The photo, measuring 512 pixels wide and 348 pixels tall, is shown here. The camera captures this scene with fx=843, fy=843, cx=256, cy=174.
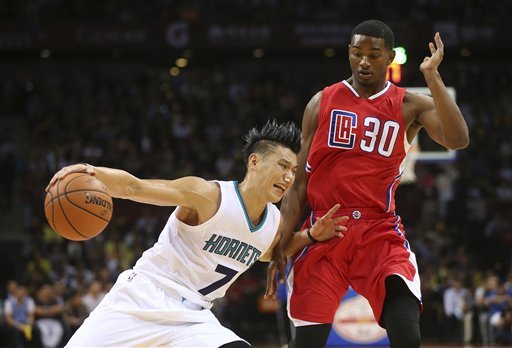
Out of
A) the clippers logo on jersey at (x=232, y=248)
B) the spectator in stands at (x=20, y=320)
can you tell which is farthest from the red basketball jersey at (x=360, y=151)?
the spectator in stands at (x=20, y=320)

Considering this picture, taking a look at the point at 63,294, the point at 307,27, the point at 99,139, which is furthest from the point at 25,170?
the point at 307,27

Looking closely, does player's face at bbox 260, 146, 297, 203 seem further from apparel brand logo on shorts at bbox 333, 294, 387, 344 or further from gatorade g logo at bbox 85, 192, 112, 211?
apparel brand logo on shorts at bbox 333, 294, 387, 344

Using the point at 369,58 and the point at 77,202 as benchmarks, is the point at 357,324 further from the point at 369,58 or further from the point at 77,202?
the point at 77,202

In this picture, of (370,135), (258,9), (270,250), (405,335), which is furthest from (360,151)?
(258,9)

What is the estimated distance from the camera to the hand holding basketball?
412 centimetres

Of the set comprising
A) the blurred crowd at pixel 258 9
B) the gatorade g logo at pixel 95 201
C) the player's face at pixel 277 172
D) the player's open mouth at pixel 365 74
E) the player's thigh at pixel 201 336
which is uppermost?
the blurred crowd at pixel 258 9

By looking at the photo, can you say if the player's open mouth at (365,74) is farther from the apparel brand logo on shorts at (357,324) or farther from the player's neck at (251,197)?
the apparel brand logo on shorts at (357,324)

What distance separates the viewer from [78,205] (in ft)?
13.5

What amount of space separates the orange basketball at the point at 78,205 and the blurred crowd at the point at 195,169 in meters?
7.99

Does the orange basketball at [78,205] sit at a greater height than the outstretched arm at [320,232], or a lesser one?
greater

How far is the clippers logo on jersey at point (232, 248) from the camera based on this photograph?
14.8 feet

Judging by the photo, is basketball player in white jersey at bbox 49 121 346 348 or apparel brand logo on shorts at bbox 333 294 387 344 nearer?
basketball player in white jersey at bbox 49 121 346 348

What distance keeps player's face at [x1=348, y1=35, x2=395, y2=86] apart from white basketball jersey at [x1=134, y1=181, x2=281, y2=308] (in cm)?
102

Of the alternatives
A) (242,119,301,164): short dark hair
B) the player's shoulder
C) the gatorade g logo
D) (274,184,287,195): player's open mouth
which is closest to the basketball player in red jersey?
(242,119,301,164): short dark hair
